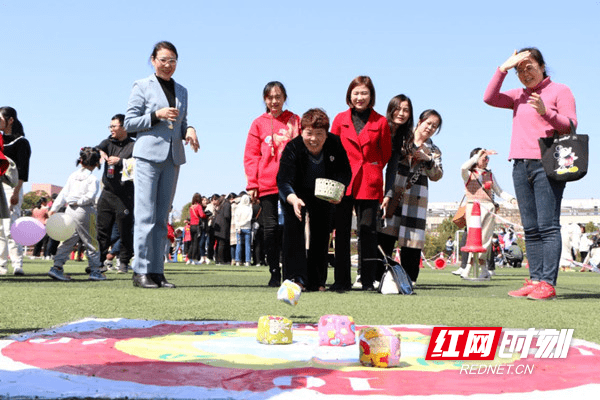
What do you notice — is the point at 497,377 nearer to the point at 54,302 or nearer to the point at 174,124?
the point at 54,302

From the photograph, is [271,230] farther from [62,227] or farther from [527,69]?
[527,69]

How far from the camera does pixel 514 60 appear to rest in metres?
5.97

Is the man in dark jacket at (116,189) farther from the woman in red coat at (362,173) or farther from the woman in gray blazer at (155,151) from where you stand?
the woman in red coat at (362,173)

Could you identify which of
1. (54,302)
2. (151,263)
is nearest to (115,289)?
(151,263)

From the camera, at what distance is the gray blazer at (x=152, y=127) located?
662 centimetres

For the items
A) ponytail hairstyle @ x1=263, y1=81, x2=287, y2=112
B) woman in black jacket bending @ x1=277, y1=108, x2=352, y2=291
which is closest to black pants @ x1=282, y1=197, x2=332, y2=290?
woman in black jacket bending @ x1=277, y1=108, x2=352, y2=291

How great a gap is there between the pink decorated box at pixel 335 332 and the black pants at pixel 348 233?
3459mm

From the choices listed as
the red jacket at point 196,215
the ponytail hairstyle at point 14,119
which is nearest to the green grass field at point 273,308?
the ponytail hairstyle at point 14,119

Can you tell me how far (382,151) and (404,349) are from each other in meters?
3.98

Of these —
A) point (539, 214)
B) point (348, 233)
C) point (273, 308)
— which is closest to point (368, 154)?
point (348, 233)

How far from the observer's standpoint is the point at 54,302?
5.23 m

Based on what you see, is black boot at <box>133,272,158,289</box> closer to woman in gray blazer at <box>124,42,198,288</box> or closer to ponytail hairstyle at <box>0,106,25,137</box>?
woman in gray blazer at <box>124,42,198,288</box>

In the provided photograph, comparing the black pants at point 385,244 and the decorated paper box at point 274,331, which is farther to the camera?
the black pants at point 385,244

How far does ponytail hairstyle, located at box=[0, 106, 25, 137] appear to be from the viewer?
26.9 feet
